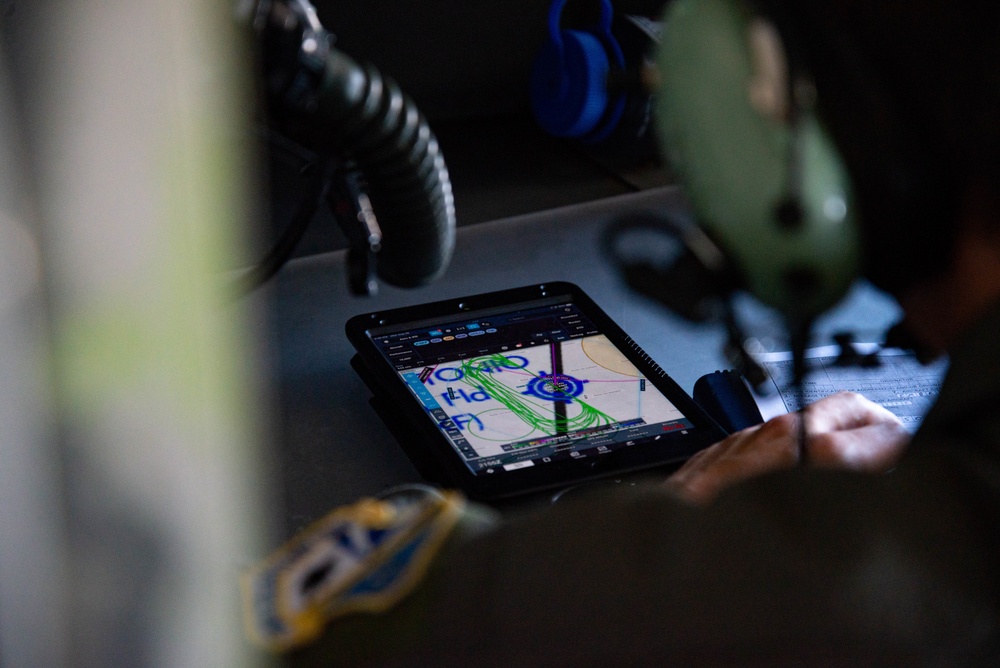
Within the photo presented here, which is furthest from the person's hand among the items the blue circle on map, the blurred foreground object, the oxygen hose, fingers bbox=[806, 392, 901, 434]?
the blurred foreground object

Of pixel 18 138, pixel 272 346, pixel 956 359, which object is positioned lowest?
pixel 272 346

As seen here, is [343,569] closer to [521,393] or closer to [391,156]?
[391,156]

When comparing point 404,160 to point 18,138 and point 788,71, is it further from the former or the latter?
point 18,138

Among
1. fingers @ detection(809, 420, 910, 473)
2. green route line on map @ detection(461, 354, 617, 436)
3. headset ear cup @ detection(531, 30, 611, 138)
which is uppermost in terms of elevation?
headset ear cup @ detection(531, 30, 611, 138)

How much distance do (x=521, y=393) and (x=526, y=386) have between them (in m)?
0.01

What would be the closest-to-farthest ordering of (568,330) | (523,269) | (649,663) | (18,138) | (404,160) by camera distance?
(18,138), (649,663), (404,160), (568,330), (523,269)

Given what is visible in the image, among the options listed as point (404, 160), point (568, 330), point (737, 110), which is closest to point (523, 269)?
point (568, 330)

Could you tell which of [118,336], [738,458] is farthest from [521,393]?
[118,336]

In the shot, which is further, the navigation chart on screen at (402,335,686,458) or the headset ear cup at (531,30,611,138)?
the headset ear cup at (531,30,611,138)

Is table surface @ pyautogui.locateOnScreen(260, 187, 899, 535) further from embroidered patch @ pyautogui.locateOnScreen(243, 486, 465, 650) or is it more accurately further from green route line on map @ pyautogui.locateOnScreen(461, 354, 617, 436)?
embroidered patch @ pyautogui.locateOnScreen(243, 486, 465, 650)

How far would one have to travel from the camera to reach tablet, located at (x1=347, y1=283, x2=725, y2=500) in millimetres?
739

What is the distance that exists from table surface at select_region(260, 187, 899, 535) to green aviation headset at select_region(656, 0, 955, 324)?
0.23 metres

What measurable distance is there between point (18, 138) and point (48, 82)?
15 millimetres

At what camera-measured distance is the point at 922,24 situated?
1.34ft
